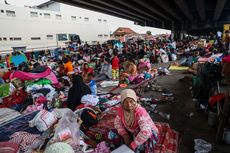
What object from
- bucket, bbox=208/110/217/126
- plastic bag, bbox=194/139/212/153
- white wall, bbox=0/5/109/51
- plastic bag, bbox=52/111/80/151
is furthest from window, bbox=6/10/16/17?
plastic bag, bbox=194/139/212/153

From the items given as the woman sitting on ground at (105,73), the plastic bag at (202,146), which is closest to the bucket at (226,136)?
the plastic bag at (202,146)

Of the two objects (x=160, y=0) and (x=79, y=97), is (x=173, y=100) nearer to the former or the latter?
(x=79, y=97)

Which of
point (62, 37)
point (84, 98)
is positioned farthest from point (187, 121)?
point (62, 37)

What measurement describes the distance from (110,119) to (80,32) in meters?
32.9

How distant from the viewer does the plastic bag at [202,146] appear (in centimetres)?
320

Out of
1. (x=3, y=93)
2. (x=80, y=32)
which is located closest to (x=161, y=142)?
(x=3, y=93)

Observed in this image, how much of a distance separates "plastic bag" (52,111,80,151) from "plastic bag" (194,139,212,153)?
79.9 inches

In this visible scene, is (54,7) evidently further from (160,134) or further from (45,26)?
(160,134)

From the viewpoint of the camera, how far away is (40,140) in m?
3.39

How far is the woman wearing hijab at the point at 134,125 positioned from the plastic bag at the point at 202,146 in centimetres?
86

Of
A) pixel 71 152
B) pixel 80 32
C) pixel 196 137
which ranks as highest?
pixel 80 32

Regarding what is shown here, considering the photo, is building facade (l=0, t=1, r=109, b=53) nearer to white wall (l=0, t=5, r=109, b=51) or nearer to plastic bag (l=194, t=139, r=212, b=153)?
white wall (l=0, t=5, r=109, b=51)

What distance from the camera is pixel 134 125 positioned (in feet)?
9.62

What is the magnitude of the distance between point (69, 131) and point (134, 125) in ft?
3.71
